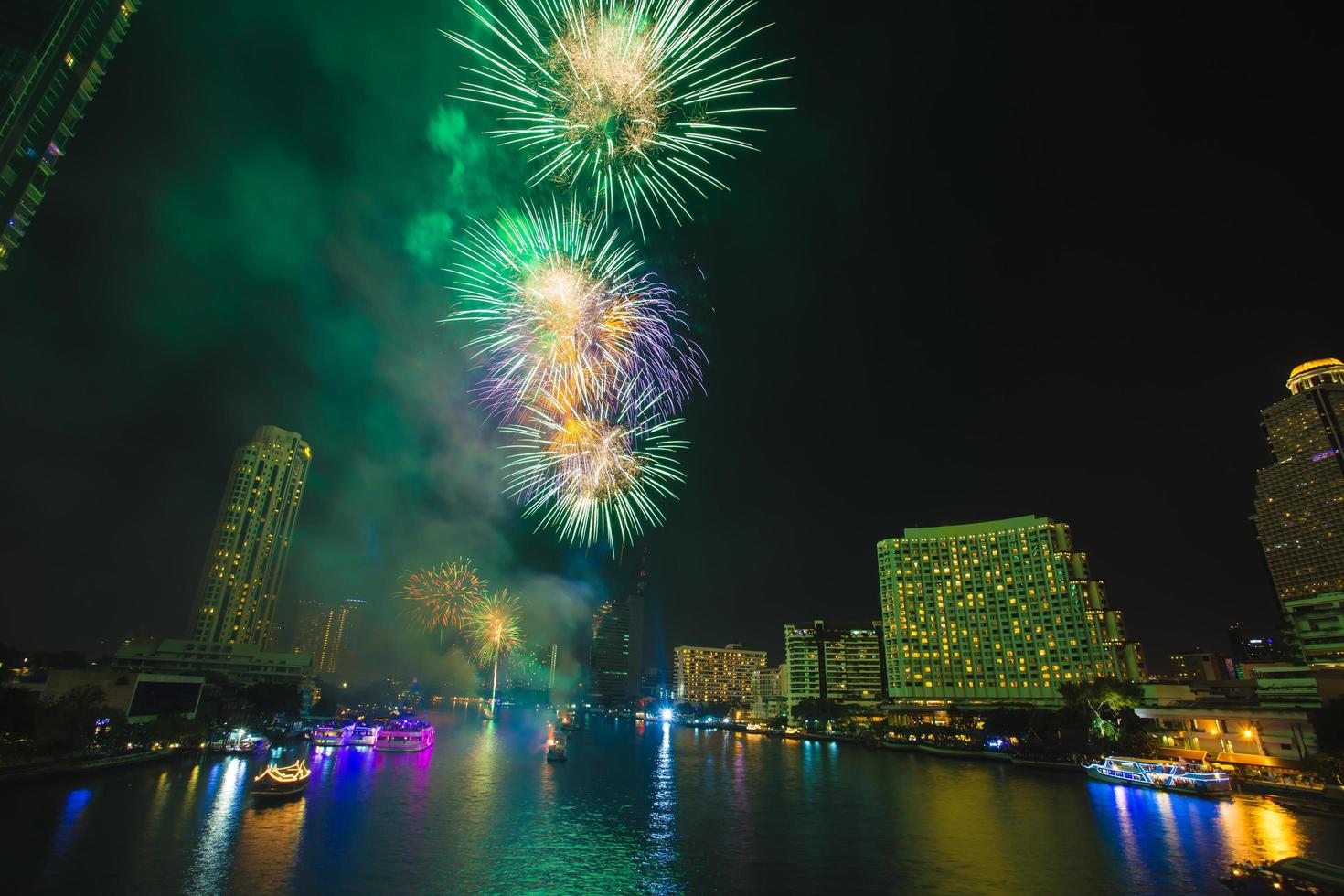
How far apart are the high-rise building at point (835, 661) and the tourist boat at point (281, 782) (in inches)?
5381

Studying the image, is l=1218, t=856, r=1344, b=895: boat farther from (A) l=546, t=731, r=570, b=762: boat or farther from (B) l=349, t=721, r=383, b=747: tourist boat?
(B) l=349, t=721, r=383, b=747: tourist boat

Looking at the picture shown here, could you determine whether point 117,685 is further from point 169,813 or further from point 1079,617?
point 1079,617

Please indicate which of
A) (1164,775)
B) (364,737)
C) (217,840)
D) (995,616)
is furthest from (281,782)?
(995,616)

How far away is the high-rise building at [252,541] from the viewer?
112812mm

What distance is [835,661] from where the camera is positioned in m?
167

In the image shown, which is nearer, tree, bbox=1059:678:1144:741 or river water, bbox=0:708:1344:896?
river water, bbox=0:708:1344:896

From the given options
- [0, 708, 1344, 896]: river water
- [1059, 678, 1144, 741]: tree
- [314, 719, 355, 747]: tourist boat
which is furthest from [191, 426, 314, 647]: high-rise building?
[1059, 678, 1144, 741]: tree

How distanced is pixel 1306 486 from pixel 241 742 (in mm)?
188297

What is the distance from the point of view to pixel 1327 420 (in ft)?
385

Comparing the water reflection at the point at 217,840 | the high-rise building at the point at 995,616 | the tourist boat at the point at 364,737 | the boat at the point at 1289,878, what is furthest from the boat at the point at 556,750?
the high-rise building at the point at 995,616

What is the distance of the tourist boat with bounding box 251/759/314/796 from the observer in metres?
43.6

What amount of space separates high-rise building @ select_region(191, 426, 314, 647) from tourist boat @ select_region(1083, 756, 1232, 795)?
133 meters

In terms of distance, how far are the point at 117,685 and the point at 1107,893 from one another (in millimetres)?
90154

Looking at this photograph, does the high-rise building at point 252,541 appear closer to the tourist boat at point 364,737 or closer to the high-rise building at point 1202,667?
the tourist boat at point 364,737
